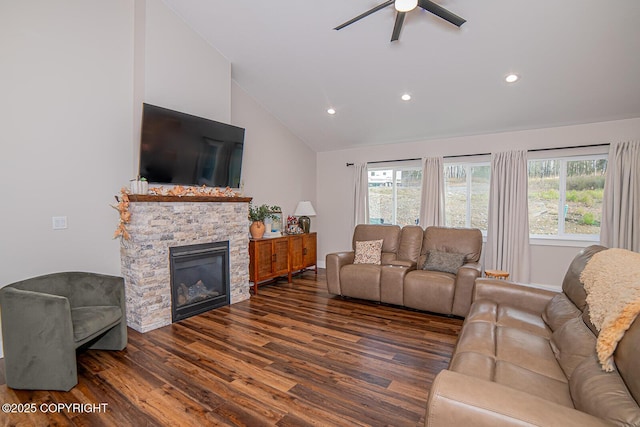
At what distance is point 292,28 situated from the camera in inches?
139

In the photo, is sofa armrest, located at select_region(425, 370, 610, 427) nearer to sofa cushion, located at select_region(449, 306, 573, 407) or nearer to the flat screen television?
sofa cushion, located at select_region(449, 306, 573, 407)

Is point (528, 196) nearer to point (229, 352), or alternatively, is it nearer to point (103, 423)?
point (229, 352)

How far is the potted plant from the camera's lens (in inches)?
187

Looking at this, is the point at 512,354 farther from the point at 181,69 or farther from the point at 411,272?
the point at 181,69

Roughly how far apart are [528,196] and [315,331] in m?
3.93

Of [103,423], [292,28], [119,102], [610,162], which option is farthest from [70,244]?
[610,162]

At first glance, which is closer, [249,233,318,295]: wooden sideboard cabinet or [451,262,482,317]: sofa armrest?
[451,262,482,317]: sofa armrest

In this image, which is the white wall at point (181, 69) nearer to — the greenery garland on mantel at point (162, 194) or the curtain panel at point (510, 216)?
the greenery garland on mantel at point (162, 194)

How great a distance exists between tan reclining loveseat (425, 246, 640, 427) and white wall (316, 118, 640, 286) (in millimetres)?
2631

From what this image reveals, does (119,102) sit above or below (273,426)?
above

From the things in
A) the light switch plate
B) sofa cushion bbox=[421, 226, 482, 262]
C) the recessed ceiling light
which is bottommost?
sofa cushion bbox=[421, 226, 482, 262]

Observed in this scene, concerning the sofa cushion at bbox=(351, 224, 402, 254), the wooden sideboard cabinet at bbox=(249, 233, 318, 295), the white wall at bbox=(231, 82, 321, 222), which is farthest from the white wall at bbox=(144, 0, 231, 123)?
the sofa cushion at bbox=(351, 224, 402, 254)

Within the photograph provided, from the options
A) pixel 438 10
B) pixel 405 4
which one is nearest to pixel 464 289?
pixel 438 10

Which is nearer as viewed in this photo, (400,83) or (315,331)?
(315,331)
